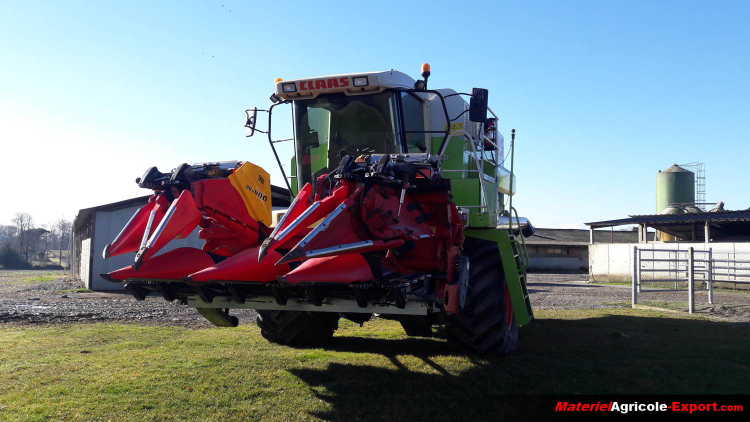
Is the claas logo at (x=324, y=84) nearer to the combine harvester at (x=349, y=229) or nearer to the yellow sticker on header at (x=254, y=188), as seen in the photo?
the combine harvester at (x=349, y=229)

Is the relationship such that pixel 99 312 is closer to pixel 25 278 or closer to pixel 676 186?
pixel 25 278

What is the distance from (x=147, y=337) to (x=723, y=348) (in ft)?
26.6

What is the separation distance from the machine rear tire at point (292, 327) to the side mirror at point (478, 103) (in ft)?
10.7

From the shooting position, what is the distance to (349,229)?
4.54 meters

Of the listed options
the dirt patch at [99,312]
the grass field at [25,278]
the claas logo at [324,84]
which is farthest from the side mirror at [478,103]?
the grass field at [25,278]

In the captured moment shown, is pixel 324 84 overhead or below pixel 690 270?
overhead

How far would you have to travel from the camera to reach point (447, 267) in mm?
5215

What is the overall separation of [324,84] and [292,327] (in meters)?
3.10

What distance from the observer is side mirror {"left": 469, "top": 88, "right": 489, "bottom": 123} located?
5.95 meters

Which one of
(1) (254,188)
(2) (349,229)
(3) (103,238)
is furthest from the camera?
(3) (103,238)

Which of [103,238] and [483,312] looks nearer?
[483,312]

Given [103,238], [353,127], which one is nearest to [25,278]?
[103,238]

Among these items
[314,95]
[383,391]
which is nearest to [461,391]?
[383,391]

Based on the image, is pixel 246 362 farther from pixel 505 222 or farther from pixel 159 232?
pixel 505 222
